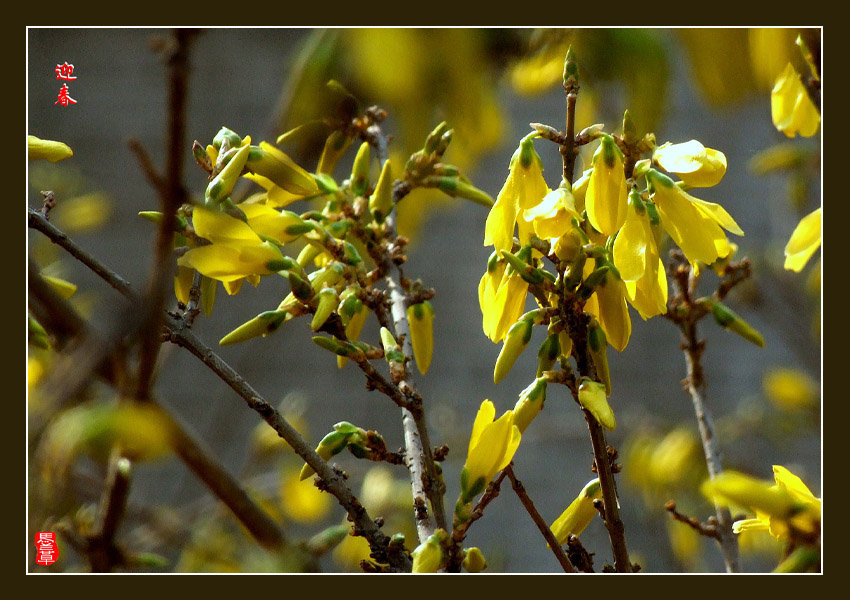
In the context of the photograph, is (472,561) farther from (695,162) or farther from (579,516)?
(695,162)

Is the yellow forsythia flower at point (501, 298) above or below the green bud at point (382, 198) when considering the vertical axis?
below

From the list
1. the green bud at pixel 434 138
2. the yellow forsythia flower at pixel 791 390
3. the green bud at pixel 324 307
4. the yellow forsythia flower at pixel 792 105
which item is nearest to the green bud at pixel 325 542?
the green bud at pixel 324 307

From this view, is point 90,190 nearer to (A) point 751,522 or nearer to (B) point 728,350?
(A) point 751,522

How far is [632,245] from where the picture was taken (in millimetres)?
611

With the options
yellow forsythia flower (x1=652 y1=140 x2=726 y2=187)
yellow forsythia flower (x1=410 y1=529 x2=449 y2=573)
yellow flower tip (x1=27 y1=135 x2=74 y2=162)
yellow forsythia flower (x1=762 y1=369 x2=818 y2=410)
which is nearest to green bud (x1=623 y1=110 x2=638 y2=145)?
yellow forsythia flower (x1=652 y1=140 x2=726 y2=187)

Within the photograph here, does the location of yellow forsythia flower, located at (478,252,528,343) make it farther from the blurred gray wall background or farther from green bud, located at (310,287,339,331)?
the blurred gray wall background

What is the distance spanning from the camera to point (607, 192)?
2.01 ft

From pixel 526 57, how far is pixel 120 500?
0.46m

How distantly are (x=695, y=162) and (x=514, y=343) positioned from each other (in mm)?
200

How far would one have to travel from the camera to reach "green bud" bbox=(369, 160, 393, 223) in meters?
0.77

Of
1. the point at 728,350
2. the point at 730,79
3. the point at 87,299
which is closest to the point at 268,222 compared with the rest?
the point at 730,79

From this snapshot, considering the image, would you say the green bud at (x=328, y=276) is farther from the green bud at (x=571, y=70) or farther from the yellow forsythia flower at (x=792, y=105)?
the yellow forsythia flower at (x=792, y=105)

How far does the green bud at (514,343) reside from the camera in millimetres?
634

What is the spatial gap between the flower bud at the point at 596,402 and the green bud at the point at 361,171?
0.32 metres
